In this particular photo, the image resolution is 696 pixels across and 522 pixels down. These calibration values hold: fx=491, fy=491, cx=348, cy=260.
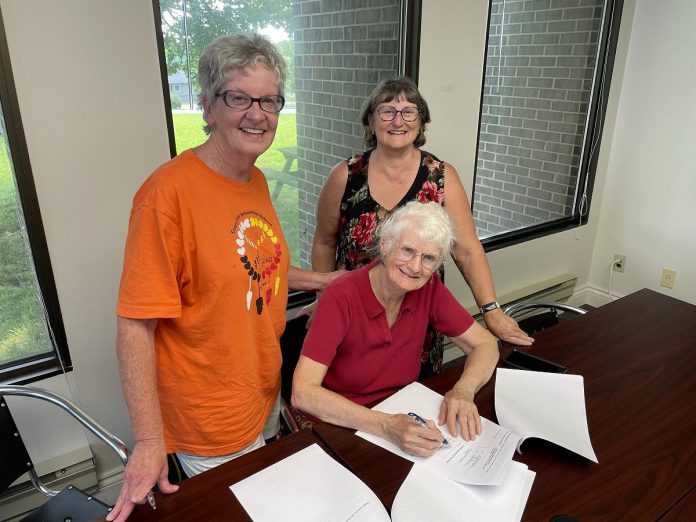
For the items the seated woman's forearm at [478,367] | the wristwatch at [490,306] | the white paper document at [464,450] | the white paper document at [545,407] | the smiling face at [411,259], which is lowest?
the white paper document at [545,407]

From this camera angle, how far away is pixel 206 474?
108cm

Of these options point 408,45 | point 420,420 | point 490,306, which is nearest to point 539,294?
Result: point 490,306

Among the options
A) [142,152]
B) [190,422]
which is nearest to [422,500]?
[190,422]

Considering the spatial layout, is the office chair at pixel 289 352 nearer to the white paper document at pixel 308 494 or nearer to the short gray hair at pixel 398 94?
the white paper document at pixel 308 494

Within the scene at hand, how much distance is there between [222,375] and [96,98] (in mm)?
1026

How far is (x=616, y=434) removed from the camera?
1.28 meters

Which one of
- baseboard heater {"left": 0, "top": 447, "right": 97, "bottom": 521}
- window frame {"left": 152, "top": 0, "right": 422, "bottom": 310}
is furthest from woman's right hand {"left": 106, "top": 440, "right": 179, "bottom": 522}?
window frame {"left": 152, "top": 0, "right": 422, "bottom": 310}

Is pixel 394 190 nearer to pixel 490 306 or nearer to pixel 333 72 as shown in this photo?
pixel 490 306

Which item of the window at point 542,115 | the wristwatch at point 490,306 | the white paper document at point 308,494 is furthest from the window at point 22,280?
the window at point 542,115

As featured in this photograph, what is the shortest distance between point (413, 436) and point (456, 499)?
167 millimetres

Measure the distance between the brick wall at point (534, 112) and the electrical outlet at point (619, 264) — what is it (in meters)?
0.49

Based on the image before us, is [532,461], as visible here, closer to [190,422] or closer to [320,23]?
[190,422]

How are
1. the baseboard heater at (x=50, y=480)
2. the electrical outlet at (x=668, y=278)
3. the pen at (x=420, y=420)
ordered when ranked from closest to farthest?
the pen at (x=420, y=420), the baseboard heater at (x=50, y=480), the electrical outlet at (x=668, y=278)

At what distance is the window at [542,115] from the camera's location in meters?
3.09
